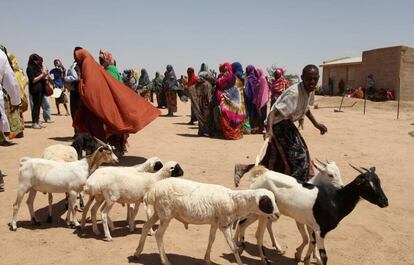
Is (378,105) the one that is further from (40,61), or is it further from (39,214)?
(39,214)

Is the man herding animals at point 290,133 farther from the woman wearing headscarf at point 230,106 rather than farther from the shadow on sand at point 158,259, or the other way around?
the woman wearing headscarf at point 230,106

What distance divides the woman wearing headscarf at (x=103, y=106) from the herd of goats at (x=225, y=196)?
2.87 m

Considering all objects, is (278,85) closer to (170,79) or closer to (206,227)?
(170,79)

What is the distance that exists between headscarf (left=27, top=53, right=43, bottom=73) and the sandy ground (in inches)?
80.2

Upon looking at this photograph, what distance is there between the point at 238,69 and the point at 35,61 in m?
6.01

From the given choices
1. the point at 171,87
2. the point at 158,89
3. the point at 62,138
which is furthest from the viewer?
the point at 158,89

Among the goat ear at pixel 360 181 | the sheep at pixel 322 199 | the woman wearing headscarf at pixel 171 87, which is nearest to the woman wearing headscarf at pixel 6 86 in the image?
the sheep at pixel 322 199

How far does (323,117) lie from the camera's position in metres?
20.8

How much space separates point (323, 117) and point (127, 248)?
56.6 ft

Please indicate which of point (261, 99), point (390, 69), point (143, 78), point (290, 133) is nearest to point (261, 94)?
point (261, 99)

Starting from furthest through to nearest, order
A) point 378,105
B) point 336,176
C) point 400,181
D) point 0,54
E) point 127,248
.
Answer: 1. point 378,105
2. point 400,181
3. point 0,54
4. point 127,248
5. point 336,176

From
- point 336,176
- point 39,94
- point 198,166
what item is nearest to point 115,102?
point 198,166

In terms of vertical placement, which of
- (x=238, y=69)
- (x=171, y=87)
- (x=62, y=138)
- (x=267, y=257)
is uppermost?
(x=238, y=69)

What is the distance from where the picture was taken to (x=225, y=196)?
422 cm
